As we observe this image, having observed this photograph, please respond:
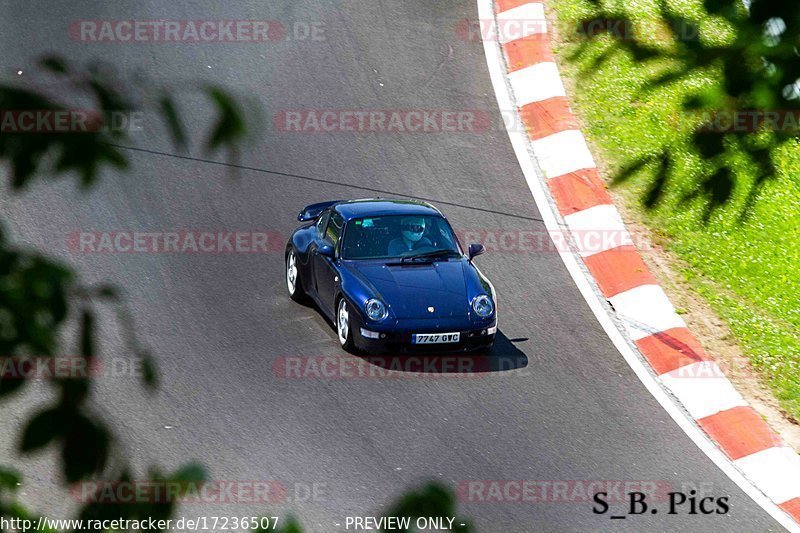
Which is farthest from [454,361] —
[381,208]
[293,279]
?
[293,279]

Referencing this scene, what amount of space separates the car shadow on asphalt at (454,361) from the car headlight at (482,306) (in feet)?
1.54

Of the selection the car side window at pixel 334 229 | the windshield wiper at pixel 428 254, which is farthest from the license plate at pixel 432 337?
the car side window at pixel 334 229

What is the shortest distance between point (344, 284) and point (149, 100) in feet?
25.6

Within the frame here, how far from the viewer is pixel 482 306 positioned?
9906mm

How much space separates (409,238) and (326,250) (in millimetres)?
828

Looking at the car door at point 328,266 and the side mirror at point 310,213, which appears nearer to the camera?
the car door at point 328,266

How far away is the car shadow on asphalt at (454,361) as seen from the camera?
32.5ft

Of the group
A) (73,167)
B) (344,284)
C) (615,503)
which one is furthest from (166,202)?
(73,167)

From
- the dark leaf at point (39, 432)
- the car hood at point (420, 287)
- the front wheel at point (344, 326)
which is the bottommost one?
the front wheel at point (344, 326)

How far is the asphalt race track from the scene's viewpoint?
8.45 metres

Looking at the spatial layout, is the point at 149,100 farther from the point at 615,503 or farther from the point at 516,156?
the point at 516,156
